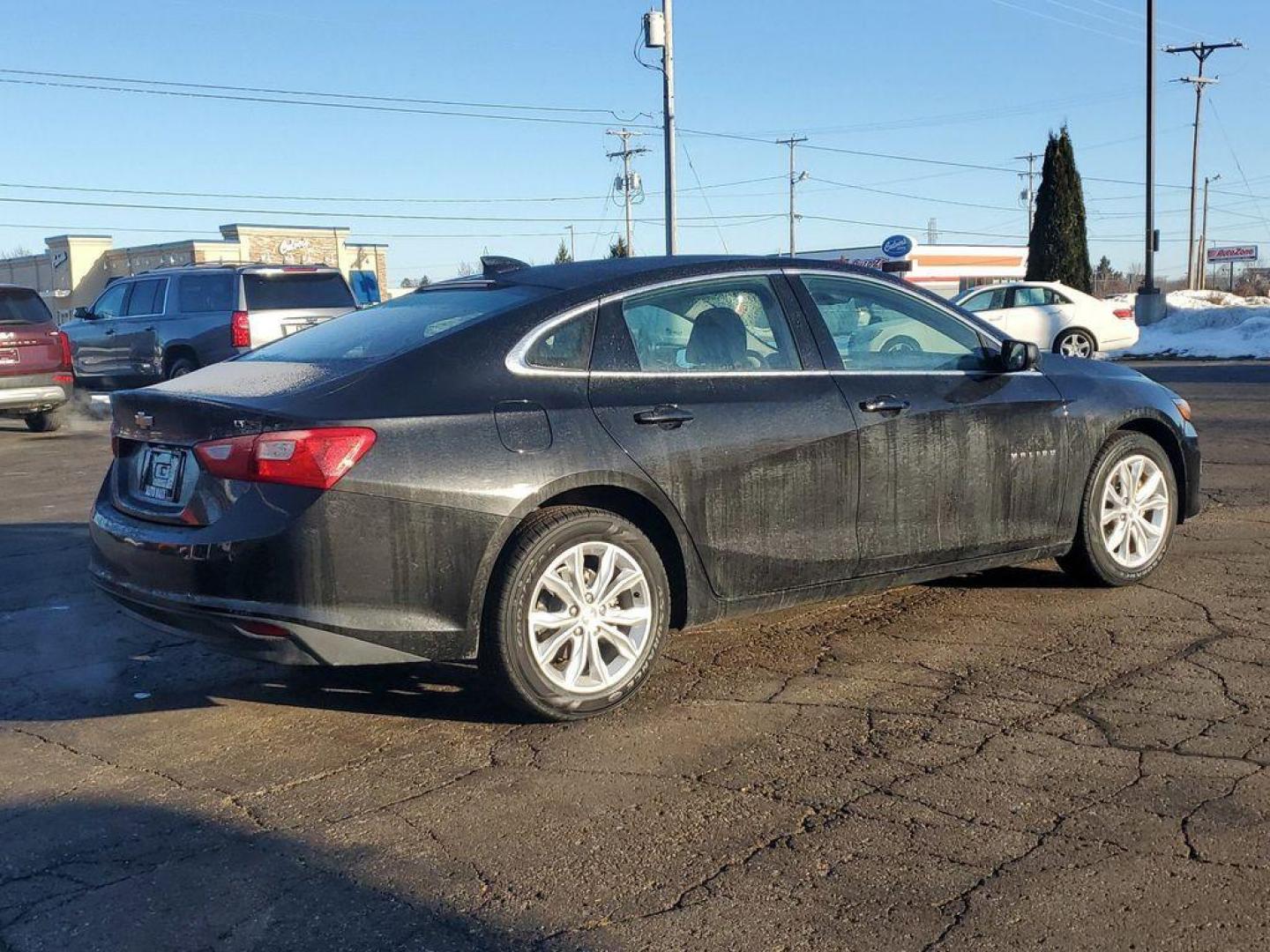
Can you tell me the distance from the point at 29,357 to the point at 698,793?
43.6 feet

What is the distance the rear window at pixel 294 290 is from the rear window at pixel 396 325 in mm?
11059

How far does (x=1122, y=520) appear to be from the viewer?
20.2ft

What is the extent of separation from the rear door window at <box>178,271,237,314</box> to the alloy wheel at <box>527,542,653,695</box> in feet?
42.1

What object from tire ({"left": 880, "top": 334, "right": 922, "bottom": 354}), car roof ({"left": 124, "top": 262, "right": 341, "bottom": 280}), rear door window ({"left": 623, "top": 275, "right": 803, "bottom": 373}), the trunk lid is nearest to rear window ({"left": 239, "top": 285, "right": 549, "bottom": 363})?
the trunk lid

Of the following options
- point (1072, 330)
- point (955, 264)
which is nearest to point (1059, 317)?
point (1072, 330)

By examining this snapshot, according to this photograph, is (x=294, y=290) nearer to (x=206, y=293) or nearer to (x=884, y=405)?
(x=206, y=293)

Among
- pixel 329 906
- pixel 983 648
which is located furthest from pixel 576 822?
pixel 983 648

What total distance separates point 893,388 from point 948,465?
41cm

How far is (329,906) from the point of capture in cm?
322

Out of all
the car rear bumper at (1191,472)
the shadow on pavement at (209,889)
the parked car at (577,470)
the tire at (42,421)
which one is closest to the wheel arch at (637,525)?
the parked car at (577,470)

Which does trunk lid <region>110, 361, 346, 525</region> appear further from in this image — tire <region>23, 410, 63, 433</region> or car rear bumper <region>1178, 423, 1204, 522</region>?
tire <region>23, 410, 63, 433</region>

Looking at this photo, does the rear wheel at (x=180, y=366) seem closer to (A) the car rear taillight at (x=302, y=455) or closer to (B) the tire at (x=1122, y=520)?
(B) the tire at (x=1122, y=520)

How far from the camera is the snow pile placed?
1109 inches

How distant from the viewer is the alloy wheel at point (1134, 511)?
6.12 m
